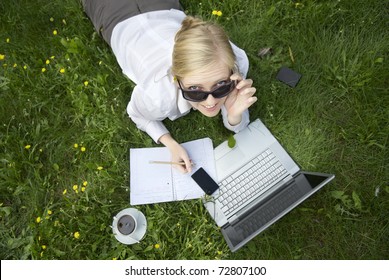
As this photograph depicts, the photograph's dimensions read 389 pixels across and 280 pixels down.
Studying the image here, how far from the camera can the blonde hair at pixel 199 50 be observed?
2277 mm

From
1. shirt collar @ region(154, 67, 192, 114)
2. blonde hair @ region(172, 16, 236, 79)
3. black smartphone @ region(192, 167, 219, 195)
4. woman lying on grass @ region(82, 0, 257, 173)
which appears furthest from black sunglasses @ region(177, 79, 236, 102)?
black smartphone @ region(192, 167, 219, 195)

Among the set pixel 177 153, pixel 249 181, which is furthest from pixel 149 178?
pixel 249 181

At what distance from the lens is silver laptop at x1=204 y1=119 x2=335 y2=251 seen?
283 cm

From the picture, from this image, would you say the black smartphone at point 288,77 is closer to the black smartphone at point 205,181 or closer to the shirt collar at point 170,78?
the shirt collar at point 170,78

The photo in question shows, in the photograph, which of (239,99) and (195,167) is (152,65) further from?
(195,167)

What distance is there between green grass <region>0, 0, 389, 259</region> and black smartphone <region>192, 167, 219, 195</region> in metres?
0.15

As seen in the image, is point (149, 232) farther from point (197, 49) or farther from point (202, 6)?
point (202, 6)

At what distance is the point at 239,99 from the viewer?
8.83ft

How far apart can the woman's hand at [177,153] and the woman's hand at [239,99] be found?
0.46m

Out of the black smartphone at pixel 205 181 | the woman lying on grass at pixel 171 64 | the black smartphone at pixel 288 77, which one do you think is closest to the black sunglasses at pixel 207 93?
the woman lying on grass at pixel 171 64

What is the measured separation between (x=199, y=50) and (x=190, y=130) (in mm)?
1094

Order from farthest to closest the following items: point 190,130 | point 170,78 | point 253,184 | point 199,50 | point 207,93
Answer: point 190,130, point 253,184, point 170,78, point 207,93, point 199,50
